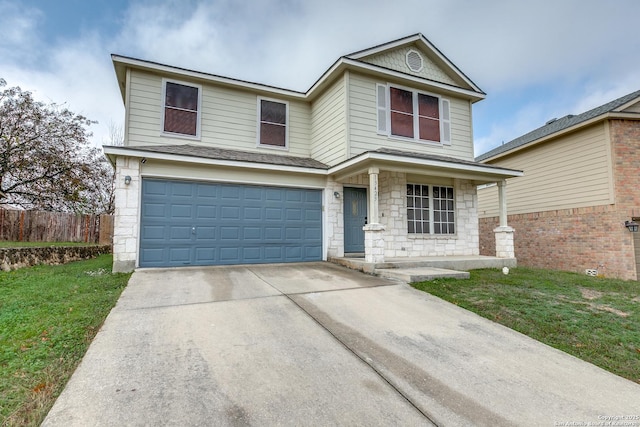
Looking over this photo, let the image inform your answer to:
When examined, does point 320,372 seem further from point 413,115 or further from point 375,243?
point 413,115

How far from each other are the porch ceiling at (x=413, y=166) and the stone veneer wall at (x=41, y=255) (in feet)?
26.4

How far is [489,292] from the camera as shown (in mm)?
5773

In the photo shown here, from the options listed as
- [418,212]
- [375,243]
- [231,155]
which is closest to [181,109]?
[231,155]

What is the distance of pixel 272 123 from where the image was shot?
32.2ft

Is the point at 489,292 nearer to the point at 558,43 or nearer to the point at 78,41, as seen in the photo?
the point at 558,43

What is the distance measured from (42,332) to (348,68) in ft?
27.1

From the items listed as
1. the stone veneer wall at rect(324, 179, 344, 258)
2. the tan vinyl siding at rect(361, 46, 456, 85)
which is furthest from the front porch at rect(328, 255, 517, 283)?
the tan vinyl siding at rect(361, 46, 456, 85)

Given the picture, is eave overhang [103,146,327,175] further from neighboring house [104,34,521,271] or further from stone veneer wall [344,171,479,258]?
stone veneer wall [344,171,479,258]

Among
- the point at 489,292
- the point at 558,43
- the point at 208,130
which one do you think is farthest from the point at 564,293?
the point at 558,43

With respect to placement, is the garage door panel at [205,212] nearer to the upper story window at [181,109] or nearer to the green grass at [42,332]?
the green grass at [42,332]

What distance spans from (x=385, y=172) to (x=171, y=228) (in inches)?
234

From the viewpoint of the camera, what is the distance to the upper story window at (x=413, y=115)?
9.17 metres

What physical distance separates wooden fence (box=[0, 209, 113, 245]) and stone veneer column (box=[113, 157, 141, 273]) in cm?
733

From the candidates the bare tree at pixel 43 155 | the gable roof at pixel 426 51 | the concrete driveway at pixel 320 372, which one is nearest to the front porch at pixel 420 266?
the concrete driveway at pixel 320 372
